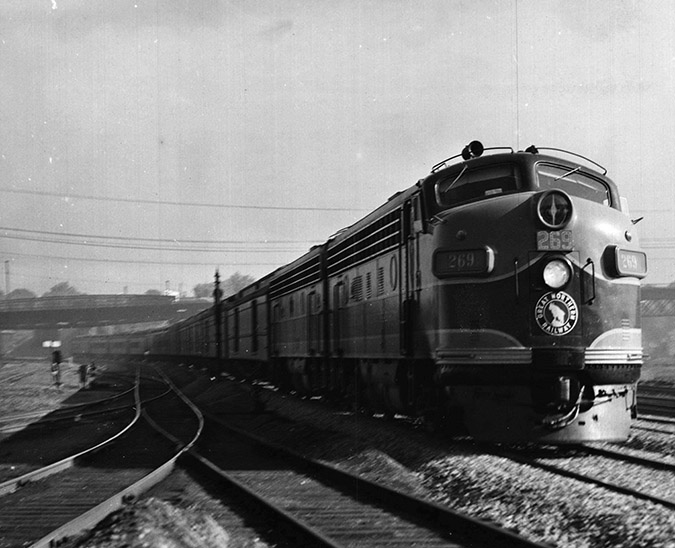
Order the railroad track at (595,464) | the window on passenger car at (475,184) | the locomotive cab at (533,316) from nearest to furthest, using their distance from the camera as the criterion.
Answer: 1. the railroad track at (595,464)
2. the locomotive cab at (533,316)
3. the window on passenger car at (475,184)

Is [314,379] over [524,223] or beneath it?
beneath

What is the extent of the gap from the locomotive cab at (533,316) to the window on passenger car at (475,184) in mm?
88

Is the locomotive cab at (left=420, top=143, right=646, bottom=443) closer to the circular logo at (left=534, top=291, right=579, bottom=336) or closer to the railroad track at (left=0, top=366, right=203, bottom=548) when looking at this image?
the circular logo at (left=534, top=291, right=579, bottom=336)

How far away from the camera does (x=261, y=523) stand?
7496mm

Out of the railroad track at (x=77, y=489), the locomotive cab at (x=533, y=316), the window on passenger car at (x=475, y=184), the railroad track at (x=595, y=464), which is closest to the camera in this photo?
the railroad track at (x=77, y=489)

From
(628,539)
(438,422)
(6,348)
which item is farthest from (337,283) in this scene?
(6,348)

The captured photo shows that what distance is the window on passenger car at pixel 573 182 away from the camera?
1101 centimetres

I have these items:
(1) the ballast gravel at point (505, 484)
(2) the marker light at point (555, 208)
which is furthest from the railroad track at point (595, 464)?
(2) the marker light at point (555, 208)

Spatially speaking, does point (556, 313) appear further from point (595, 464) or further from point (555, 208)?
point (595, 464)

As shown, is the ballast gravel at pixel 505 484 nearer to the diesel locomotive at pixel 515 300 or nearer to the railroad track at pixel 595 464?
the railroad track at pixel 595 464

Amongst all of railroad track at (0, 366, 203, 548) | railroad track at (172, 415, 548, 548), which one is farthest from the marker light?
railroad track at (0, 366, 203, 548)

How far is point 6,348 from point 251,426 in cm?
14091

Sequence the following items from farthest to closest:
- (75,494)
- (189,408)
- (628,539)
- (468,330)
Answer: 1. (189,408)
2. (468,330)
3. (75,494)
4. (628,539)

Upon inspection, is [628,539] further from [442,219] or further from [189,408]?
[189,408]
